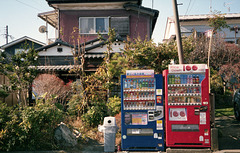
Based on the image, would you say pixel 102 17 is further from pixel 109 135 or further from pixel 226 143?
pixel 226 143

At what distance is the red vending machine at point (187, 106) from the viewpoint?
6684 millimetres

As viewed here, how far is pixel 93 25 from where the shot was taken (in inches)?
734

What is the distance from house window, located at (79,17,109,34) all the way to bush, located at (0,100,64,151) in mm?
12159

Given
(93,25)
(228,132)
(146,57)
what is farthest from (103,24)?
(228,132)

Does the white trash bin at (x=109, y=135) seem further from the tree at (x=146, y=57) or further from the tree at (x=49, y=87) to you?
the tree at (x=49, y=87)

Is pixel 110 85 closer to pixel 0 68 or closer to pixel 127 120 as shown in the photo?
pixel 127 120

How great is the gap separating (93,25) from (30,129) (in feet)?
42.8

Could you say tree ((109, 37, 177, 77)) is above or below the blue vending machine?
above

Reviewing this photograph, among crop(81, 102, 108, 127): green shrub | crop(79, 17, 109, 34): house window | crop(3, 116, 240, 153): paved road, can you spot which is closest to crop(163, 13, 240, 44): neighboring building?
crop(79, 17, 109, 34): house window

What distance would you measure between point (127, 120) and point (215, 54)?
12.0 metres

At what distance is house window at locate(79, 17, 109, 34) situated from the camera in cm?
1861

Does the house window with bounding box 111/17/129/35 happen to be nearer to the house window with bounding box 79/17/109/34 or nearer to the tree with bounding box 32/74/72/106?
the house window with bounding box 79/17/109/34

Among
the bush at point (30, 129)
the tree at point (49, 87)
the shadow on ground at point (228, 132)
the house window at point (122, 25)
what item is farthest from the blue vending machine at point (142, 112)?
the house window at point (122, 25)

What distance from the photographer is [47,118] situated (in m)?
7.30
